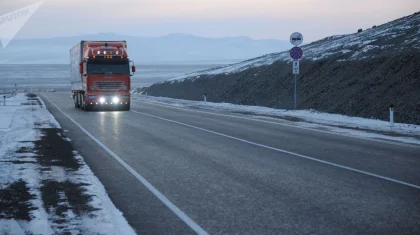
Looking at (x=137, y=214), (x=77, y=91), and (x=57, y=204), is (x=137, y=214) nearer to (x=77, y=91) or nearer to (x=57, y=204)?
(x=57, y=204)

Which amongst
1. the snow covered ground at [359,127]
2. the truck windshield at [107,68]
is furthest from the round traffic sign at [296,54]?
the truck windshield at [107,68]

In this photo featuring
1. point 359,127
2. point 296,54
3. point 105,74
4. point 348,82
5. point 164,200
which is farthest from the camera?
point 348,82

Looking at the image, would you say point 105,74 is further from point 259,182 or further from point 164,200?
point 164,200

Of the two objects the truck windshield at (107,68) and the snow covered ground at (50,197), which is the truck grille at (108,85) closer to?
the truck windshield at (107,68)

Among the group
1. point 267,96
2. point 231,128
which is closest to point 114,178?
point 231,128

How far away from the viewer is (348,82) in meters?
28.4

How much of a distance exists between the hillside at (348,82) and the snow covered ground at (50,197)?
14534mm

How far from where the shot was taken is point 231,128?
17.6 m

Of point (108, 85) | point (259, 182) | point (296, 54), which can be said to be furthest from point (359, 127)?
point (108, 85)

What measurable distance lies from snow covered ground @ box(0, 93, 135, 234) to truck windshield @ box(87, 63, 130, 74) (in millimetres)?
14278

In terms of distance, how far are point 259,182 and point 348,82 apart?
2165cm

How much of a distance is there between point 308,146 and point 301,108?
51.1ft

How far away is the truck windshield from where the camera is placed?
26.4m

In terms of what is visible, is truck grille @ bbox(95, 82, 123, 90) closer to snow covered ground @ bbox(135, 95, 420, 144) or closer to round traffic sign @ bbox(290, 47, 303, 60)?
snow covered ground @ bbox(135, 95, 420, 144)
